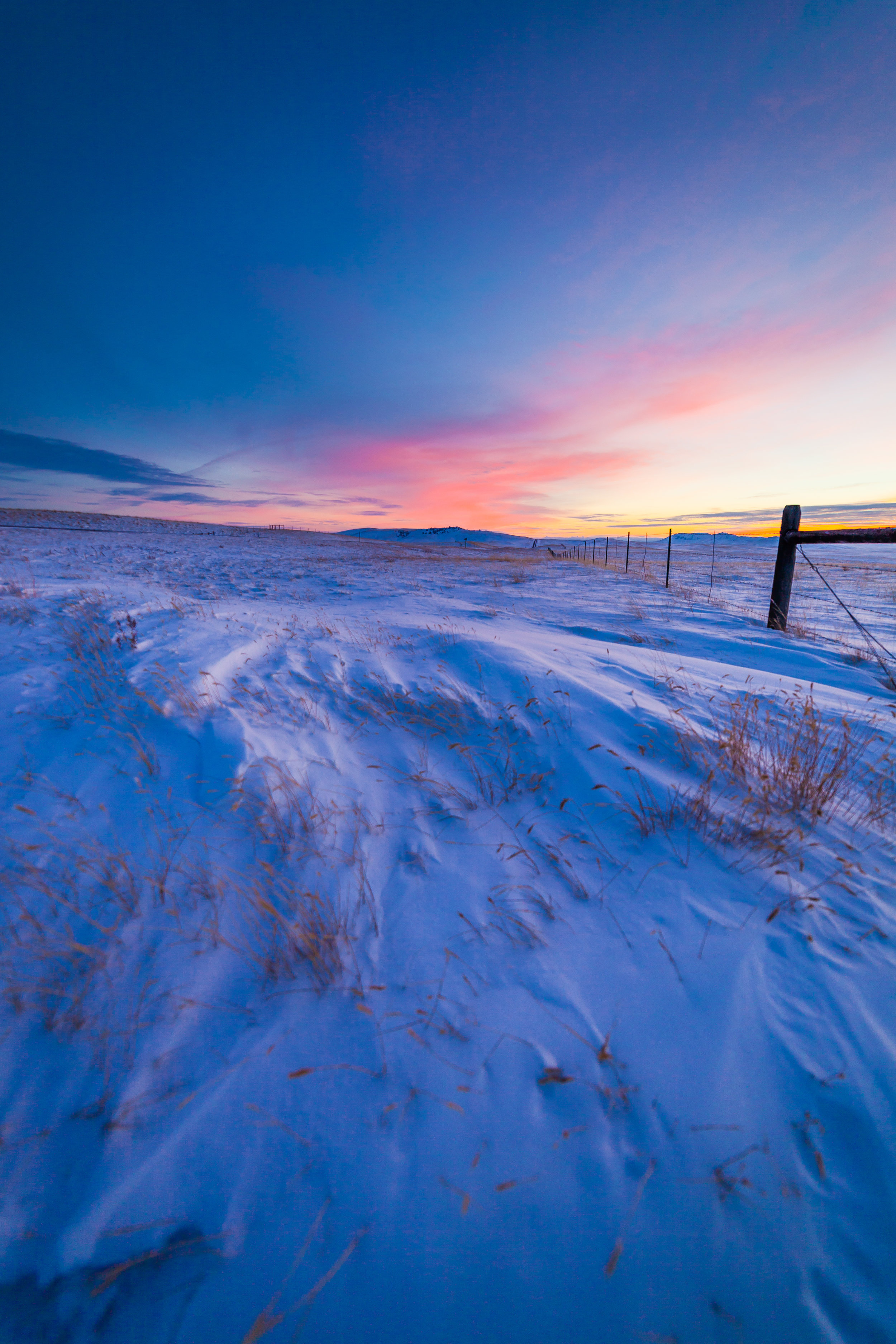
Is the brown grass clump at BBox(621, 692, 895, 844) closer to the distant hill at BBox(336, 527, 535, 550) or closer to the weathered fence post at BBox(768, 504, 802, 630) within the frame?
the weathered fence post at BBox(768, 504, 802, 630)

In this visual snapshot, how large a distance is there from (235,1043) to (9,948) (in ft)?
3.30

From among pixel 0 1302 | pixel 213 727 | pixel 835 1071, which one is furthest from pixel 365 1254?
pixel 213 727

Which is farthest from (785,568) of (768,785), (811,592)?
(811,592)

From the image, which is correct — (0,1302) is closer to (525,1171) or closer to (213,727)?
(525,1171)

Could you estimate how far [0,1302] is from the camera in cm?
108

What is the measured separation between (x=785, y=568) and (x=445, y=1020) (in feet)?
25.2

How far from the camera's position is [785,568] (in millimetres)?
6758

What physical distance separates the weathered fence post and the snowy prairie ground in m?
3.80

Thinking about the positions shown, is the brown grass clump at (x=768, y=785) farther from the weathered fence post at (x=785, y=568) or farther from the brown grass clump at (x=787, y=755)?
the weathered fence post at (x=785, y=568)

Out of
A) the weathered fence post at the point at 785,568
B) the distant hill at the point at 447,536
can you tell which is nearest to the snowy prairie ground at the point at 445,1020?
the weathered fence post at the point at 785,568

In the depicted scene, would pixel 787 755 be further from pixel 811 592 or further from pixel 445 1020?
pixel 811 592

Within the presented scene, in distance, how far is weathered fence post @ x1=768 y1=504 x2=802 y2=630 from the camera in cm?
652

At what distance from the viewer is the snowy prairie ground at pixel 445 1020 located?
112cm

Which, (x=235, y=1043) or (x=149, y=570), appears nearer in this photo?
(x=235, y=1043)
